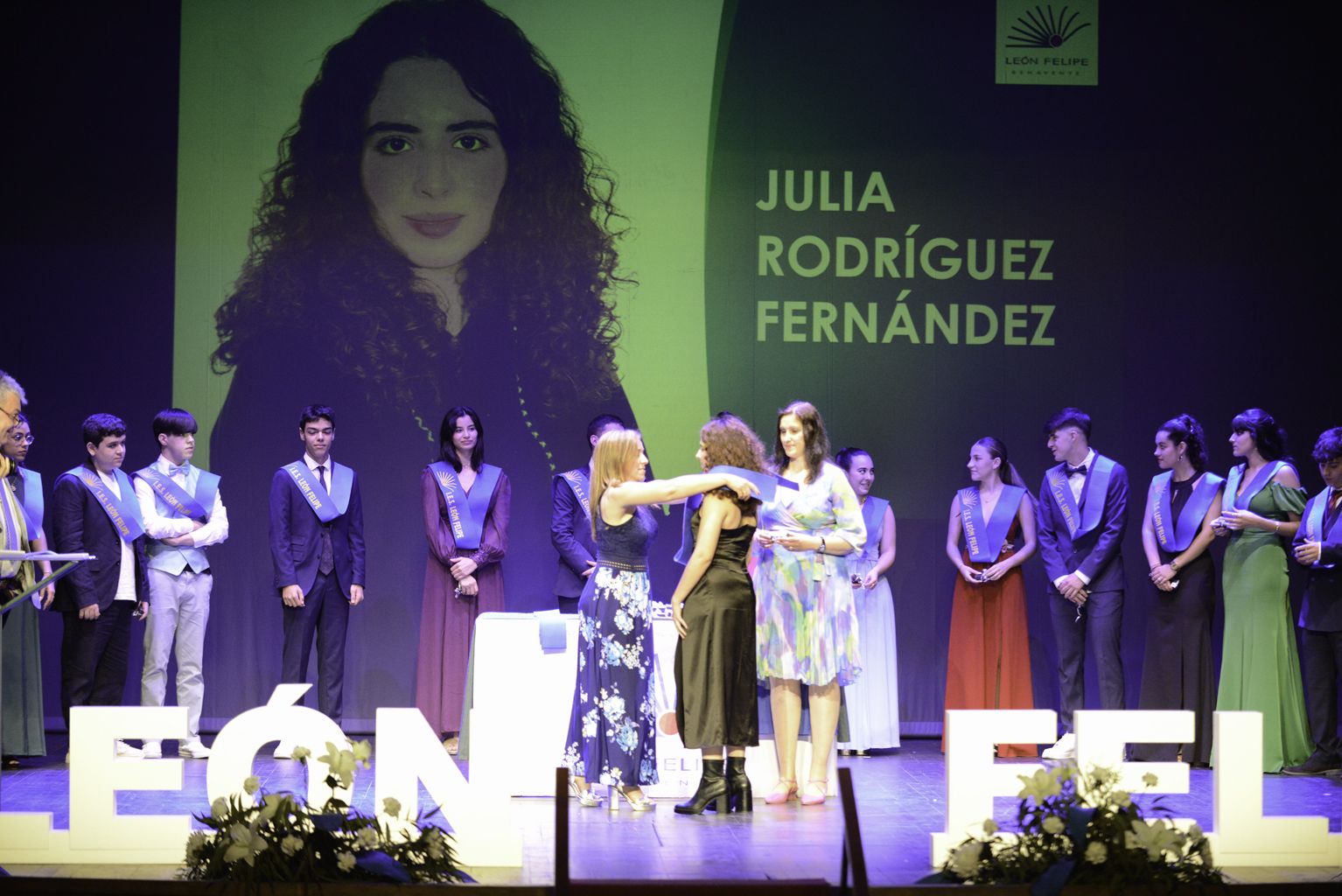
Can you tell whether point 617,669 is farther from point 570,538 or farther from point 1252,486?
point 1252,486

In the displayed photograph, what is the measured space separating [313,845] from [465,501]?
3678 mm

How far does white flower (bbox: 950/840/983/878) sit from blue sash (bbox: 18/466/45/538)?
4.66m

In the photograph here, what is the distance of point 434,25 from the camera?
7.93 metres

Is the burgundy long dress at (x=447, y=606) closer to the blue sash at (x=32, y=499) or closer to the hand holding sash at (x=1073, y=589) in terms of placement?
the blue sash at (x=32, y=499)

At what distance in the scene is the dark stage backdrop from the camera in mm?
7805

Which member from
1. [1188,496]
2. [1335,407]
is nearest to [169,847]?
[1188,496]

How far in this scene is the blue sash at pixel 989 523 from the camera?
7.30m

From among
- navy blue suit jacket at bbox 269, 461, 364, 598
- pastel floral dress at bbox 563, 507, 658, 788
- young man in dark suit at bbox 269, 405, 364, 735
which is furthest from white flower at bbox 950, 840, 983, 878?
navy blue suit jacket at bbox 269, 461, 364, 598

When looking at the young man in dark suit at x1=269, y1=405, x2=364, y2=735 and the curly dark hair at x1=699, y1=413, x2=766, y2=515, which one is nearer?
the curly dark hair at x1=699, y1=413, x2=766, y2=515

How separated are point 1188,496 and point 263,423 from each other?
4.83 meters

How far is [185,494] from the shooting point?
6.96 metres

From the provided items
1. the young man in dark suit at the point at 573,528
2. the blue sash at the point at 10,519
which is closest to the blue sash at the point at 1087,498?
the young man in dark suit at the point at 573,528

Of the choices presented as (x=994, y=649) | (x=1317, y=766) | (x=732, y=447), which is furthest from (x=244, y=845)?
(x=1317, y=766)

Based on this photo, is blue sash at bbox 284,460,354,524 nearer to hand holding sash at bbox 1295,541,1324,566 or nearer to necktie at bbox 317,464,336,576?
necktie at bbox 317,464,336,576
